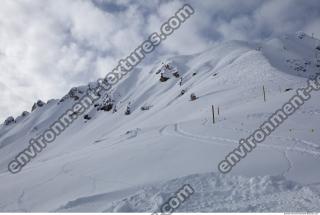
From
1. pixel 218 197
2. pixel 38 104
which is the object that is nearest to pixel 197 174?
pixel 218 197

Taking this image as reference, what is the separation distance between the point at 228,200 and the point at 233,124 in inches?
612

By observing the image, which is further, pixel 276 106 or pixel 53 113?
pixel 53 113

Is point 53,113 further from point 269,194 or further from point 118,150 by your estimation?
point 269,194

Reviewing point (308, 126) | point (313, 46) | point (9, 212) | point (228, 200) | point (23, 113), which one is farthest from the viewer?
point (23, 113)

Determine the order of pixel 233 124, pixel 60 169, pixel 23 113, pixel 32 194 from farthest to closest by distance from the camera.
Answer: pixel 23 113, pixel 233 124, pixel 60 169, pixel 32 194

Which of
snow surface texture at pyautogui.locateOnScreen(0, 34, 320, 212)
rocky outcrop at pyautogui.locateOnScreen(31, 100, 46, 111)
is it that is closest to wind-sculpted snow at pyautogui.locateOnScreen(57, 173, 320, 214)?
snow surface texture at pyautogui.locateOnScreen(0, 34, 320, 212)

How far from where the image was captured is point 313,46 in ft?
459

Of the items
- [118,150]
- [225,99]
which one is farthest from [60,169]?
[225,99]

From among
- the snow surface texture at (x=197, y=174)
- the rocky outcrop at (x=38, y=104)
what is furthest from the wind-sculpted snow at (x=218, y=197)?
the rocky outcrop at (x=38, y=104)

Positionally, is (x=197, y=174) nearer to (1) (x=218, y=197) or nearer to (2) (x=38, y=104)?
(1) (x=218, y=197)

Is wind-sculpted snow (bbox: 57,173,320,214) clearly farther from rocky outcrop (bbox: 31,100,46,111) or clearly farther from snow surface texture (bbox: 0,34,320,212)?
rocky outcrop (bbox: 31,100,46,111)

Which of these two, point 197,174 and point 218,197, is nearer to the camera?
point 218,197

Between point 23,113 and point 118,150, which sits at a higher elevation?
point 23,113

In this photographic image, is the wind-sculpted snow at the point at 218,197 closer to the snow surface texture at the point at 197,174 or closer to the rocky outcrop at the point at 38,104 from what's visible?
the snow surface texture at the point at 197,174
